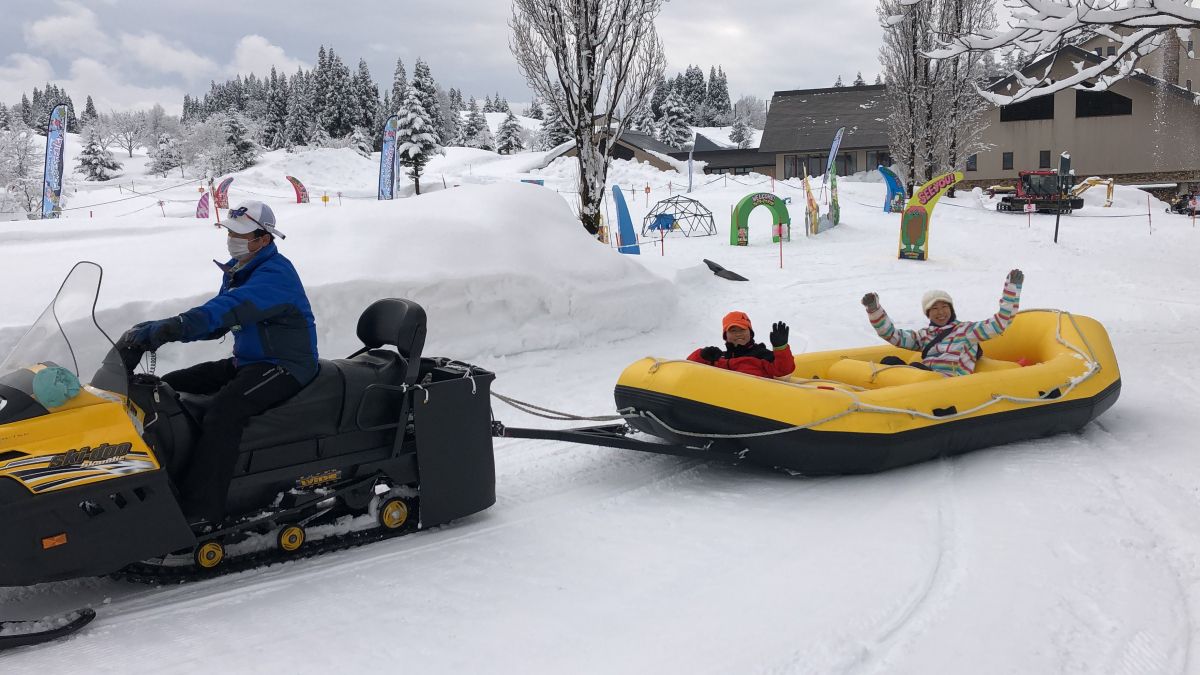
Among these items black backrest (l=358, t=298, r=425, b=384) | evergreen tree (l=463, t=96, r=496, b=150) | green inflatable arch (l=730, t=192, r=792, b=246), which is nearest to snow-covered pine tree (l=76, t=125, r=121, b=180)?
evergreen tree (l=463, t=96, r=496, b=150)

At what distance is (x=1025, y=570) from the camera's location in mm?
3744

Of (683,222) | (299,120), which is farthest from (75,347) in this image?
(299,120)

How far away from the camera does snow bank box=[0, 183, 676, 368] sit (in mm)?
6992

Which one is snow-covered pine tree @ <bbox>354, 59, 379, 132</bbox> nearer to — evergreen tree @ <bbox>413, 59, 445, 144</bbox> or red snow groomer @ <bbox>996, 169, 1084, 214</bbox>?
evergreen tree @ <bbox>413, 59, 445, 144</bbox>

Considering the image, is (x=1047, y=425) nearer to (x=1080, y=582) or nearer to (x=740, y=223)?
(x=1080, y=582)

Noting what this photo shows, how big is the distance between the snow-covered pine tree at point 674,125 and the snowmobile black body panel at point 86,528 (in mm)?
64238

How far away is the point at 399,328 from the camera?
14.0 ft

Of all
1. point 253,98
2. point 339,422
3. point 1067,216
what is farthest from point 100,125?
point 339,422

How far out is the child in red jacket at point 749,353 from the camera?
19.1 feet

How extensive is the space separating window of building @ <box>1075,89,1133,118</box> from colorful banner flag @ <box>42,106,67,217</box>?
38.9 meters

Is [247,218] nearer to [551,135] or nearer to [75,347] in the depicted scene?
[75,347]

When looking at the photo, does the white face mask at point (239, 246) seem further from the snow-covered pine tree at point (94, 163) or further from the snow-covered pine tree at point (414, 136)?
the snow-covered pine tree at point (94, 163)

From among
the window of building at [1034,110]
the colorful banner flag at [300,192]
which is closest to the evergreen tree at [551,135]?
the colorful banner flag at [300,192]

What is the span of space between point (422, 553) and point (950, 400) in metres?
3.48
